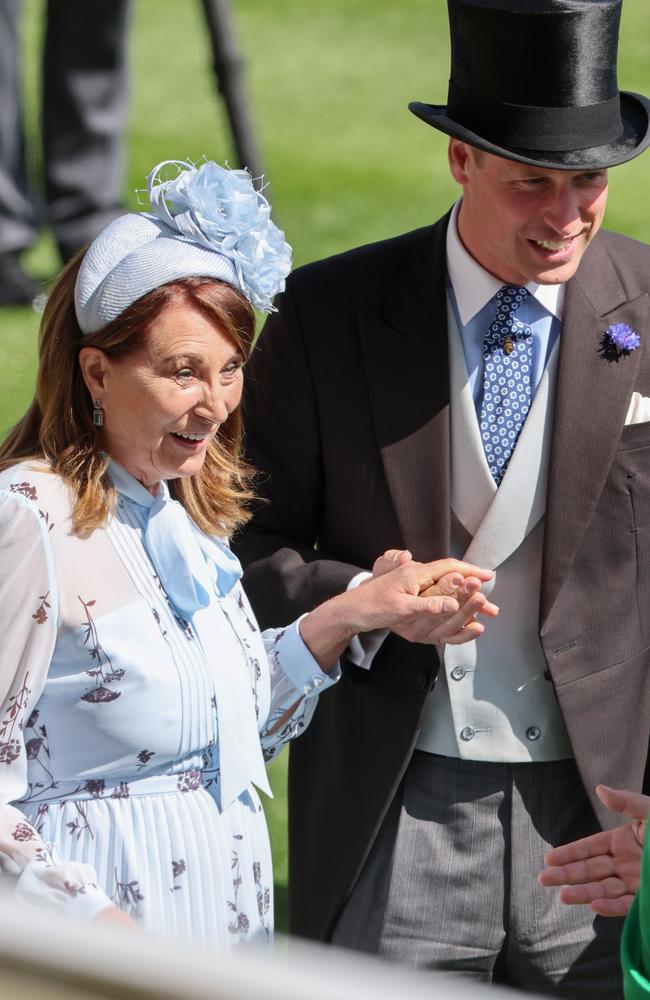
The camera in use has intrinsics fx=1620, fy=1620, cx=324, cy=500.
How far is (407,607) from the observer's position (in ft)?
8.70

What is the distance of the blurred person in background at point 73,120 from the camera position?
7.72 meters

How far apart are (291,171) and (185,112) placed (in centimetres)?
135

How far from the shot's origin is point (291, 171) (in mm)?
10227

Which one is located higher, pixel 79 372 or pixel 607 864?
pixel 79 372

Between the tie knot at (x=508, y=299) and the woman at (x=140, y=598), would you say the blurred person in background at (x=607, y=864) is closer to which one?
the woman at (x=140, y=598)

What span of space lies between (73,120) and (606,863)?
594cm

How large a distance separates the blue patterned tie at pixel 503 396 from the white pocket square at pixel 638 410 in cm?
19

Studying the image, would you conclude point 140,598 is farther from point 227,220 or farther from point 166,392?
point 227,220

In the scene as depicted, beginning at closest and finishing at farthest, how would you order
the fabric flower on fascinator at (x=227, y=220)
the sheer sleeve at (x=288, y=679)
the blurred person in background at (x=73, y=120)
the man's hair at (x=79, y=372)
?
1. the man's hair at (x=79, y=372)
2. the fabric flower on fascinator at (x=227, y=220)
3. the sheer sleeve at (x=288, y=679)
4. the blurred person in background at (x=73, y=120)

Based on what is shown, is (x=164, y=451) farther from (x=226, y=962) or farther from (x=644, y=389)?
(x=226, y=962)

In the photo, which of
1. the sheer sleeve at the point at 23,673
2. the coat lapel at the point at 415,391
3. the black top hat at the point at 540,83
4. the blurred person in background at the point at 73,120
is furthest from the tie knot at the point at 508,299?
the blurred person in background at the point at 73,120

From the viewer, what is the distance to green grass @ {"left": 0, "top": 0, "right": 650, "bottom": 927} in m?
9.40

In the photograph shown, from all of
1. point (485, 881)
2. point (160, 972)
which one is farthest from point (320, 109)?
point (160, 972)

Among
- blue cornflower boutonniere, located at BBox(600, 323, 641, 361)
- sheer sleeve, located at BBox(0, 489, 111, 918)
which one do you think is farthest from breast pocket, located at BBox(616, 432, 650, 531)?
sheer sleeve, located at BBox(0, 489, 111, 918)
